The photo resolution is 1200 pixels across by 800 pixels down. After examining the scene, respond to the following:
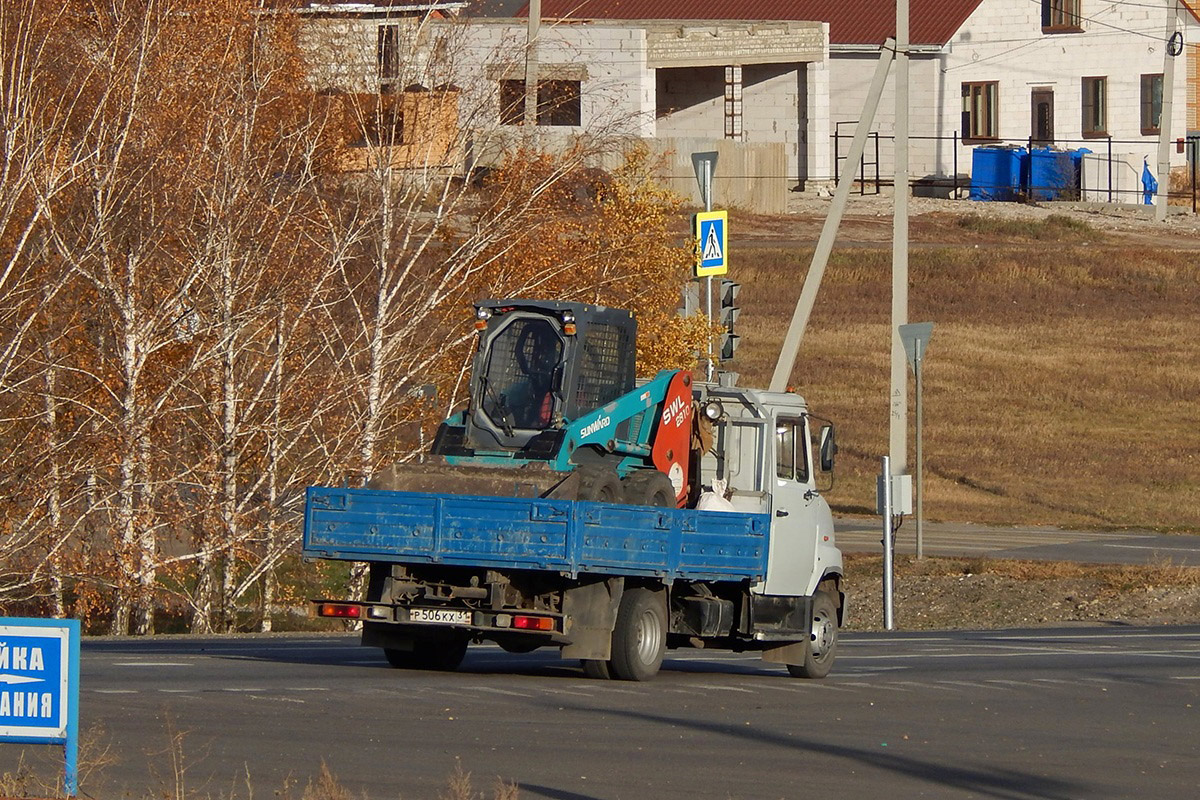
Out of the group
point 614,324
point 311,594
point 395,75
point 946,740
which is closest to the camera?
point 946,740

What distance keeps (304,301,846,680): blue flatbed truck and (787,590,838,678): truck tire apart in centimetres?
2

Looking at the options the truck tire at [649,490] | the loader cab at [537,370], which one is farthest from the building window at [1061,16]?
the truck tire at [649,490]

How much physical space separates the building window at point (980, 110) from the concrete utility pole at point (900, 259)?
37.6 metres

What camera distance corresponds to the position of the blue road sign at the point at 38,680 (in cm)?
769

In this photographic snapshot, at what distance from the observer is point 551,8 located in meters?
66.5

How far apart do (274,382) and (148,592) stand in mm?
3127

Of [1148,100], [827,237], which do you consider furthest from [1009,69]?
[827,237]

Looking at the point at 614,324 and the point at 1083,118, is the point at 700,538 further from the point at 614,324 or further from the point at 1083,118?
the point at 1083,118

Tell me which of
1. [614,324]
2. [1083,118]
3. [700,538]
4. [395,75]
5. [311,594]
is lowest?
[311,594]

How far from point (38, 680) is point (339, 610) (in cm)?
629

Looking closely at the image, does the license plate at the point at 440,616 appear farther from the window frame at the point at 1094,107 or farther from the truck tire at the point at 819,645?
the window frame at the point at 1094,107

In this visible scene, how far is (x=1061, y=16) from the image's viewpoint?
67.1 metres

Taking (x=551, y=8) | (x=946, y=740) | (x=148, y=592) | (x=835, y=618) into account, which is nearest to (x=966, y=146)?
(x=551, y=8)

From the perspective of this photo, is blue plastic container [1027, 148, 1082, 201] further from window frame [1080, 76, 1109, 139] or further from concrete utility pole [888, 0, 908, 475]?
concrete utility pole [888, 0, 908, 475]
